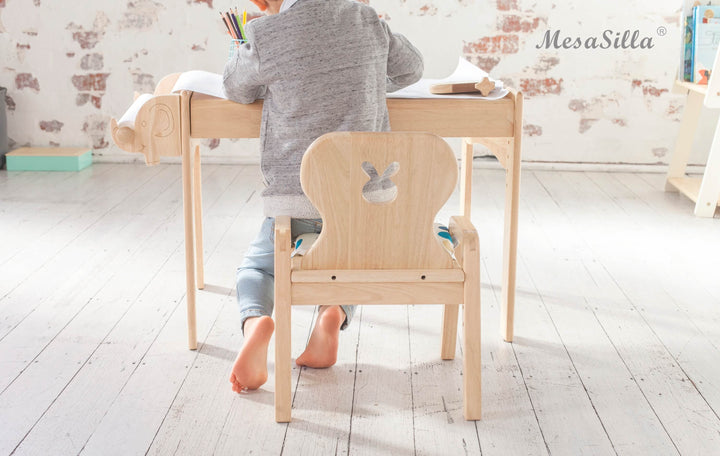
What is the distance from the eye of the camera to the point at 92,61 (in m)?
4.27

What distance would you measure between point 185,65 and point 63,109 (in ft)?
2.35

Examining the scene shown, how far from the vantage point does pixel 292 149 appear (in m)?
1.81

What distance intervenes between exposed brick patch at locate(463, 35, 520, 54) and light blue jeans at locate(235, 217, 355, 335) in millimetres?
2523

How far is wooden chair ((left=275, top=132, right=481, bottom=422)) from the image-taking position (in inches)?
60.1

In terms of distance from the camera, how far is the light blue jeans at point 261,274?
1.87m

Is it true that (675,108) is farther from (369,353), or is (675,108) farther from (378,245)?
(378,245)

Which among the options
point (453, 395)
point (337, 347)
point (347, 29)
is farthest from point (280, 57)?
point (453, 395)

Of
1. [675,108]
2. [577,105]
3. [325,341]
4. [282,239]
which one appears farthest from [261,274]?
[675,108]

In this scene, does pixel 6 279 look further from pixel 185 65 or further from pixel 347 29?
pixel 185 65

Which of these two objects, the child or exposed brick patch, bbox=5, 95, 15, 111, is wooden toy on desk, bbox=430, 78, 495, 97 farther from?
exposed brick patch, bbox=5, 95, 15, 111

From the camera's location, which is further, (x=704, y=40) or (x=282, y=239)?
(x=704, y=40)

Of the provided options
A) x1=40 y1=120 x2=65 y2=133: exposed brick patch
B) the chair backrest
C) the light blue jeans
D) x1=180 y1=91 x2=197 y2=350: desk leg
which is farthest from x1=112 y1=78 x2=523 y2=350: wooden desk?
x1=40 y1=120 x2=65 y2=133: exposed brick patch

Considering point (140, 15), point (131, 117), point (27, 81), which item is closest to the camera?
point (131, 117)

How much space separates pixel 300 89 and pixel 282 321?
508 mm
